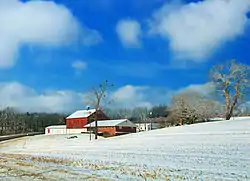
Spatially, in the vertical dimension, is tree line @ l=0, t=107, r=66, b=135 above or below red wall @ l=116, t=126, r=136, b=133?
above

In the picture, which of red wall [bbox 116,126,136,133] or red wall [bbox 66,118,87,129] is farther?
red wall [bbox 66,118,87,129]

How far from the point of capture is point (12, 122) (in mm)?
144500

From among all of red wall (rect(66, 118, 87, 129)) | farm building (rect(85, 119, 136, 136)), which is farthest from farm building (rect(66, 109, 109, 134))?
farm building (rect(85, 119, 136, 136))

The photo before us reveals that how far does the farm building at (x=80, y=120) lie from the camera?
102562 millimetres

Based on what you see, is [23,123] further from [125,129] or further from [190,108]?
[190,108]

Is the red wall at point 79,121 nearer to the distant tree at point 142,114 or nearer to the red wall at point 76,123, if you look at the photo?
the red wall at point 76,123

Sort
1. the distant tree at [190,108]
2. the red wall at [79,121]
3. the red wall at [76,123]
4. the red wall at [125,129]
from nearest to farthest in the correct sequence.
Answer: the distant tree at [190,108] → the red wall at [125,129] → the red wall at [79,121] → the red wall at [76,123]

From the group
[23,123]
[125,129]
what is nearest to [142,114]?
[23,123]

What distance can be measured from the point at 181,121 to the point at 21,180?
227 ft

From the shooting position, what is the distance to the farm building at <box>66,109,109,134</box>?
336ft

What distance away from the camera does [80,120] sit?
347ft

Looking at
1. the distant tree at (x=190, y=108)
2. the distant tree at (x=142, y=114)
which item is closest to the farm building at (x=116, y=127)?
the distant tree at (x=190, y=108)

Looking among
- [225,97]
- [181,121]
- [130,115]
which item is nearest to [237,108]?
[225,97]

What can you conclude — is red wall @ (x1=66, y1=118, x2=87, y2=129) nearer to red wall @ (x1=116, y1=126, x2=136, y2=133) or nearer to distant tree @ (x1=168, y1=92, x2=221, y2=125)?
red wall @ (x1=116, y1=126, x2=136, y2=133)
